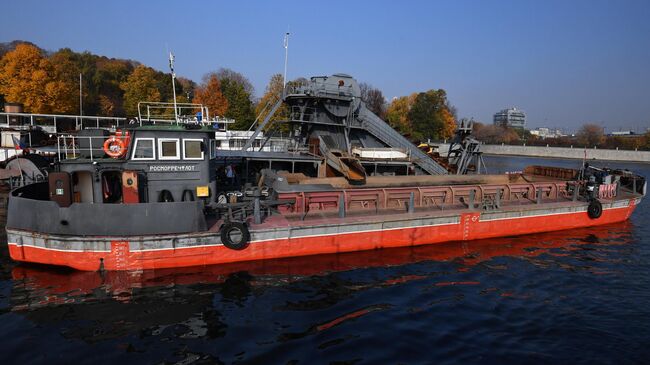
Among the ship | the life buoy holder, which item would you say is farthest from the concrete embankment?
the life buoy holder

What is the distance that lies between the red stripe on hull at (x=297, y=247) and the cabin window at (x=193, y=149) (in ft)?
11.1

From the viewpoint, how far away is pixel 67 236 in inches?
474

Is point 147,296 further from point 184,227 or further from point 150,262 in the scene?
point 184,227

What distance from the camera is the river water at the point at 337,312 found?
28.8 ft

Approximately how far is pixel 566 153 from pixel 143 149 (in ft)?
316

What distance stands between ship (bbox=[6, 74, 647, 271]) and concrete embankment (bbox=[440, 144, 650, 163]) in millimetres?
50540

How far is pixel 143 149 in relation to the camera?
13.4 m

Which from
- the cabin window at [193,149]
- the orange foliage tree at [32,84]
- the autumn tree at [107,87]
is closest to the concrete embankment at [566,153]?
the orange foliage tree at [32,84]

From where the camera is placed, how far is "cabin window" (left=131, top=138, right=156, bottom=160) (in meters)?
13.3

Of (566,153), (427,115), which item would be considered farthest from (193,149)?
(566,153)

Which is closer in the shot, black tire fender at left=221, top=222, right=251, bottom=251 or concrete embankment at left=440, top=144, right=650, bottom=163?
black tire fender at left=221, top=222, right=251, bottom=251

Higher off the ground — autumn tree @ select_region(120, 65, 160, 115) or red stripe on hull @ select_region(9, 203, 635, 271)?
autumn tree @ select_region(120, 65, 160, 115)

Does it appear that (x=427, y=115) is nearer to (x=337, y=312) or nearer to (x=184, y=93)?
(x=184, y=93)

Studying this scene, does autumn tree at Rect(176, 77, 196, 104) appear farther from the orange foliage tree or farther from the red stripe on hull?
the red stripe on hull
